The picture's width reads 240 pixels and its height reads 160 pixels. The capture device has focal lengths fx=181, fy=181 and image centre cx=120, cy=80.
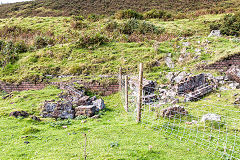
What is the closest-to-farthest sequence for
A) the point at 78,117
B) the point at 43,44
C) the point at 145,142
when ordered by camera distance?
the point at 145,142 < the point at 78,117 < the point at 43,44

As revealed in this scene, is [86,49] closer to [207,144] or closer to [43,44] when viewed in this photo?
[43,44]

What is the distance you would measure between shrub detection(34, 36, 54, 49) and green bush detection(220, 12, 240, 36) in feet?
53.4

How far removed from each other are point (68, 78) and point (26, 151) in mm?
7859

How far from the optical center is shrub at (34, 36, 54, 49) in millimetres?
16625

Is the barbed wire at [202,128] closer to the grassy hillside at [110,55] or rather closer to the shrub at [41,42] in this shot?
the grassy hillside at [110,55]

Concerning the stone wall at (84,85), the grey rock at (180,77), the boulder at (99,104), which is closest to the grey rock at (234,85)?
the grey rock at (180,77)

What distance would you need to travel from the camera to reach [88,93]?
A: 1139cm

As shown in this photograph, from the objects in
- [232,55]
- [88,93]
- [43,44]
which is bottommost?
[88,93]

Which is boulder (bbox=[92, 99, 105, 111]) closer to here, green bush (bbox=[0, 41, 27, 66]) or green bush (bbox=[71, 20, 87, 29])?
green bush (bbox=[0, 41, 27, 66])

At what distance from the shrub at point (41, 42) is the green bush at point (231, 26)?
16.3 m

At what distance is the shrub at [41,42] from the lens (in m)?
16.6

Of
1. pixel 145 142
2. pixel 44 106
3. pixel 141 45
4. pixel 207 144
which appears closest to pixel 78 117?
pixel 44 106

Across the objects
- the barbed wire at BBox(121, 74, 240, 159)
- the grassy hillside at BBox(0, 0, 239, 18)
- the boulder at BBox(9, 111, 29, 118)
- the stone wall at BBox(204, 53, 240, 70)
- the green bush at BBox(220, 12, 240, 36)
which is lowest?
the barbed wire at BBox(121, 74, 240, 159)

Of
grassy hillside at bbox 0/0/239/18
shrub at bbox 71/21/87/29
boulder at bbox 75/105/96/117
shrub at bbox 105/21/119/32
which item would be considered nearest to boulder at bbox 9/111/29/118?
boulder at bbox 75/105/96/117
